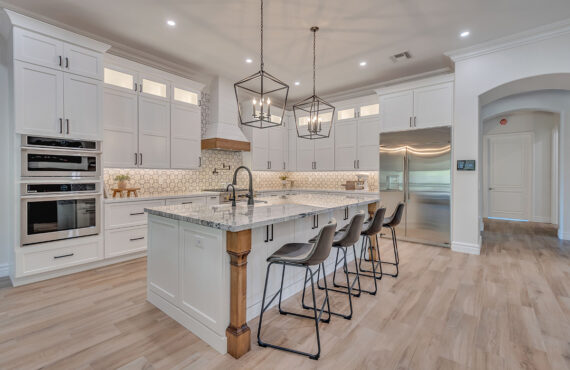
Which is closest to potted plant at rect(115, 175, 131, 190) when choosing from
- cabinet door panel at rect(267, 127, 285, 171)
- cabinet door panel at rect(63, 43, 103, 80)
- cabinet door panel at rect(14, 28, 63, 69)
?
cabinet door panel at rect(63, 43, 103, 80)

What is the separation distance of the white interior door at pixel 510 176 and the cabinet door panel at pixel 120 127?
28.9 ft

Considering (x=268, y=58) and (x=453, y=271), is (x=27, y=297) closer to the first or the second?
(x=268, y=58)

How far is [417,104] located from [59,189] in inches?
220

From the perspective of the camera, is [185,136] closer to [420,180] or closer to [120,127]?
[120,127]

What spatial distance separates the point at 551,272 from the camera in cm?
343

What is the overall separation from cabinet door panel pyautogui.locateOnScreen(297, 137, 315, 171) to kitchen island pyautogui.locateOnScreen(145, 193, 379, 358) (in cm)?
396

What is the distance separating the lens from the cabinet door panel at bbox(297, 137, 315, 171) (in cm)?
659

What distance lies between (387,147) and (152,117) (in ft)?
14.0

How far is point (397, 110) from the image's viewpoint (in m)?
5.09

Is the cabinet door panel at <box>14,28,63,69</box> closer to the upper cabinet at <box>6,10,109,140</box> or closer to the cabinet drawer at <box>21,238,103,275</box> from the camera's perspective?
the upper cabinet at <box>6,10,109,140</box>

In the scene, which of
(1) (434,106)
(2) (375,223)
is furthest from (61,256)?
(1) (434,106)

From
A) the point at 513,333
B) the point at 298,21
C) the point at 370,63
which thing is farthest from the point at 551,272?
the point at 298,21

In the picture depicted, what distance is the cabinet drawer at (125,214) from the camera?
3.67 meters

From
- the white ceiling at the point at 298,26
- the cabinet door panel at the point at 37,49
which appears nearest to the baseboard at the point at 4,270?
the cabinet door panel at the point at 37,49
